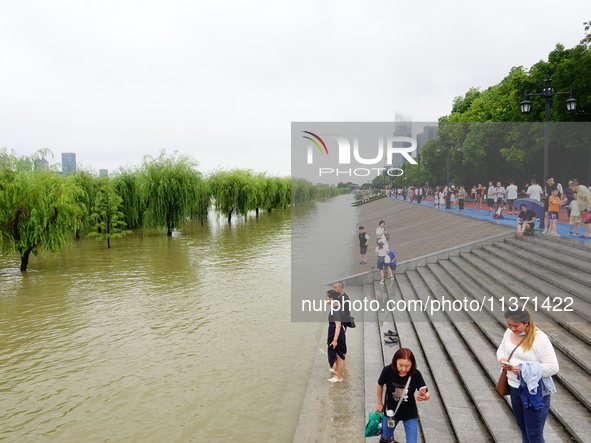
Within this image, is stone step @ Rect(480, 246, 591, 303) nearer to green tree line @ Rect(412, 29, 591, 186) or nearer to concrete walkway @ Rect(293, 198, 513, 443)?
concrete walkway @ Rect(293, 198, 513, 443)

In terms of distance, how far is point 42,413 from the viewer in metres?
6.70

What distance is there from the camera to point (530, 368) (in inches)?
146

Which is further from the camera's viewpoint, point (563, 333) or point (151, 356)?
point (151, 356)

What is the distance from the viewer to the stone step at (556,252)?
9484 millimetres

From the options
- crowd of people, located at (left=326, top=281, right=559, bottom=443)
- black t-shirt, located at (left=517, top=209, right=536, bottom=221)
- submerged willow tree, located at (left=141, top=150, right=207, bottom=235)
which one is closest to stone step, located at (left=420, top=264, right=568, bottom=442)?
crowd of people, located at (left=326, top=281, right=559, bottom=443)

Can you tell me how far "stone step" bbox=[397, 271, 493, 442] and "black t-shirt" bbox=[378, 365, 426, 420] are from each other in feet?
4.12

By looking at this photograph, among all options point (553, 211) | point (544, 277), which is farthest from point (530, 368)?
point (553, 211)

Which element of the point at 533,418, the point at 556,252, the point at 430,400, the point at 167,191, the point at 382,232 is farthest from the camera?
the point at 167,191

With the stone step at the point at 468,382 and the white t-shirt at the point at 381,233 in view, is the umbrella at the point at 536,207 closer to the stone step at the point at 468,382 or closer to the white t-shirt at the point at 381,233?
the white t-shirt at the point at 381,233

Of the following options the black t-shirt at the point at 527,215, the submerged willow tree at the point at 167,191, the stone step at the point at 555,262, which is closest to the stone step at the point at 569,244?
the stone step at the point at 555,262

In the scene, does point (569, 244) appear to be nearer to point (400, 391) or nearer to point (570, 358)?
point (570, 358)

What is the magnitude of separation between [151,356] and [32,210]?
513 inches

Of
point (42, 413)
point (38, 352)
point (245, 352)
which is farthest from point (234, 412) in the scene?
point (38, 352)

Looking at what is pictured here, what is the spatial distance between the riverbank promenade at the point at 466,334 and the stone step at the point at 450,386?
16 millimetres
